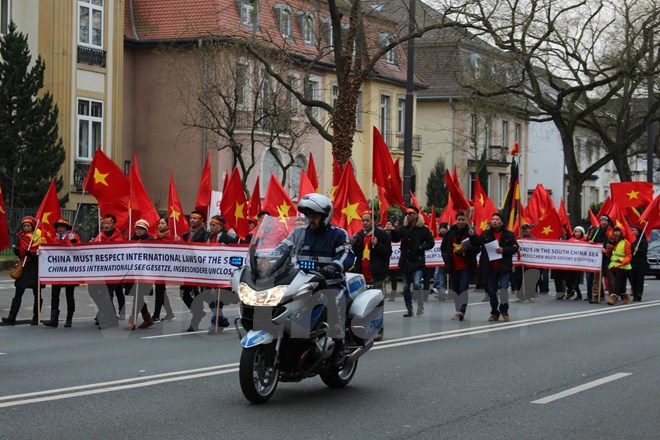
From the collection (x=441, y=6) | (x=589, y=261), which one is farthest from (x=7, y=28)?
(x=589, y=261)

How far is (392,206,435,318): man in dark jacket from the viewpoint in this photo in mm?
17984

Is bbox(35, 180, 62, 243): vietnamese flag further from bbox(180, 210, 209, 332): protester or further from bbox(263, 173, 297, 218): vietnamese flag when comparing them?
bbox(263, 173, 297, 218): vietnamese flag

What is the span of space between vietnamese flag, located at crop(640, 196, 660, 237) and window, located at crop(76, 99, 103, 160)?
1987cm

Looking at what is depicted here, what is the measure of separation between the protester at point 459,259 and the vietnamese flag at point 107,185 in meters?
5.16

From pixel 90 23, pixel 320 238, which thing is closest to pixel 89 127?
pixel 90 23

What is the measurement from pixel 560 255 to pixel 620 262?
135 cm

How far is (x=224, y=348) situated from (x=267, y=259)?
14.5 ft

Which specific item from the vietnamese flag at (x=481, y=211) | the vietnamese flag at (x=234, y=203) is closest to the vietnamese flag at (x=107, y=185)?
the vietnamese flag at (x=234, y=203)

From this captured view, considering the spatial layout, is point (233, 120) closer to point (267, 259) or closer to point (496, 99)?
point (496, 99)

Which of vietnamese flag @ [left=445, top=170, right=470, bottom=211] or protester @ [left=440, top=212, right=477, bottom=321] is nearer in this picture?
protester @ [left=440, top=212, right=477, bottom=321]

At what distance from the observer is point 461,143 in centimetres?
5859

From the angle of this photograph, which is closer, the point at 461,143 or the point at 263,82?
the point at 263,82

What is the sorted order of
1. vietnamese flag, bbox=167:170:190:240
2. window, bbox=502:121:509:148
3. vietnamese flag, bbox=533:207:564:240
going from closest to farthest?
vietnamese flag, bbox=167:170:190:240 < vietnamese flag, bbox=533:207:564:240 < window, bbox=502:121:509:148

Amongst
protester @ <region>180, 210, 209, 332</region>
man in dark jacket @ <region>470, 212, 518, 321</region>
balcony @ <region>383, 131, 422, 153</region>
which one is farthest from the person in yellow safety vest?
balcony @ <region>383, 131, 422, 153</region>
